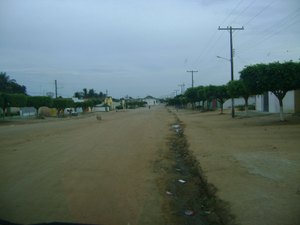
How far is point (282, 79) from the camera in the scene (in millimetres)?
31000

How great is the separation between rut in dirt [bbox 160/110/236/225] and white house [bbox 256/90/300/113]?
29097mm

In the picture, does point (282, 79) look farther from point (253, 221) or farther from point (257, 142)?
point (253, 221)

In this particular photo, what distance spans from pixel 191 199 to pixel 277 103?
40.8 meters

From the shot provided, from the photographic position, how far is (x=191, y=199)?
33.2 feet

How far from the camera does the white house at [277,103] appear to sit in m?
42.4

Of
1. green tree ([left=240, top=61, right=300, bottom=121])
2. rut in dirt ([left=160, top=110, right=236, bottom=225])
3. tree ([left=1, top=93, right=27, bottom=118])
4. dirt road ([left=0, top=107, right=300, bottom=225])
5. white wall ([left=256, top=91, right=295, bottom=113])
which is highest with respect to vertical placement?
green tree ([left=240, top=61, right=300, bottom=121])

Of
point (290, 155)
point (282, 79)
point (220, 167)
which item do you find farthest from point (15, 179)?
point (282, 79)

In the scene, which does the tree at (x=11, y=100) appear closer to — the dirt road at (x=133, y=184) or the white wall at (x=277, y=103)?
the white wall at (x=277, y=103)

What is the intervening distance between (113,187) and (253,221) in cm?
421

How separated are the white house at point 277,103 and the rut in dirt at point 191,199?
29.1 meters

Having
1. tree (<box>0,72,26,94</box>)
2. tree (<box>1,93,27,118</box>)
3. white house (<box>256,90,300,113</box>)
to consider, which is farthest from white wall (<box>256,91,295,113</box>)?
tree (<box>0,72,26,94</box>)

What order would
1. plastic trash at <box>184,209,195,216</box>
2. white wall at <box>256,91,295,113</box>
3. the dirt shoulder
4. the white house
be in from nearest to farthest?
the dirt shoulder, plastic trash at <box>184,209,195,216</box>, the white house, white wall at <box>256,91,295,113</box>

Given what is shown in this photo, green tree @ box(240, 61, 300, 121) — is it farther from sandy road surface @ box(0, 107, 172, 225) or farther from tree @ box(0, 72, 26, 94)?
tree @ box(0, 72, 26, 94)

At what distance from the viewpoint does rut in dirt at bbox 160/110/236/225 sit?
26.7 ft
